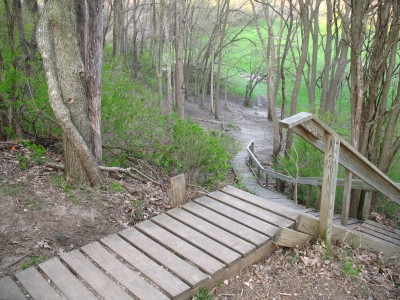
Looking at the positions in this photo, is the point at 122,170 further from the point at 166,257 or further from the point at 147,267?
the point at 147,267

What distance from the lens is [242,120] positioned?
27.0 m

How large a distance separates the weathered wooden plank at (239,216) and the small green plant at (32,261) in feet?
6.46

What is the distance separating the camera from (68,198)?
205 inches

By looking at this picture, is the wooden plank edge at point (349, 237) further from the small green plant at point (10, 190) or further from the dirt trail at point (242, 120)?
the dirt trail at point (242, 120)

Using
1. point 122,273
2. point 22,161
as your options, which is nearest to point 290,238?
point 122,273

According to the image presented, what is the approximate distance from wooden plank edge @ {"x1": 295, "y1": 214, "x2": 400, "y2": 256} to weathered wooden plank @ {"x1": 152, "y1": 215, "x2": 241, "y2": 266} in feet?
3.04

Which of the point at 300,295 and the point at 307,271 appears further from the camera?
the point at 307,271

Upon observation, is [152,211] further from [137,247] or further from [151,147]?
[151,147]

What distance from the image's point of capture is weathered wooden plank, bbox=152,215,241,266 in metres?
3.78

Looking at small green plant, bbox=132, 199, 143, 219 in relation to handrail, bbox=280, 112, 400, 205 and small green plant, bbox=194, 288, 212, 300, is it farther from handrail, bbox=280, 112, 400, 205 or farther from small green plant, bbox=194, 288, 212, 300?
handrail, bbox=280, 112, 400, 205

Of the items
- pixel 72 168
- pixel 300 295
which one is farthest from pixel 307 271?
pixel 72 168

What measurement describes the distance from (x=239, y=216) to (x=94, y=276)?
188 cm

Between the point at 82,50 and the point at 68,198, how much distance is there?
2.15 m

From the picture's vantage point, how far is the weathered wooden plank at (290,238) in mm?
4047
